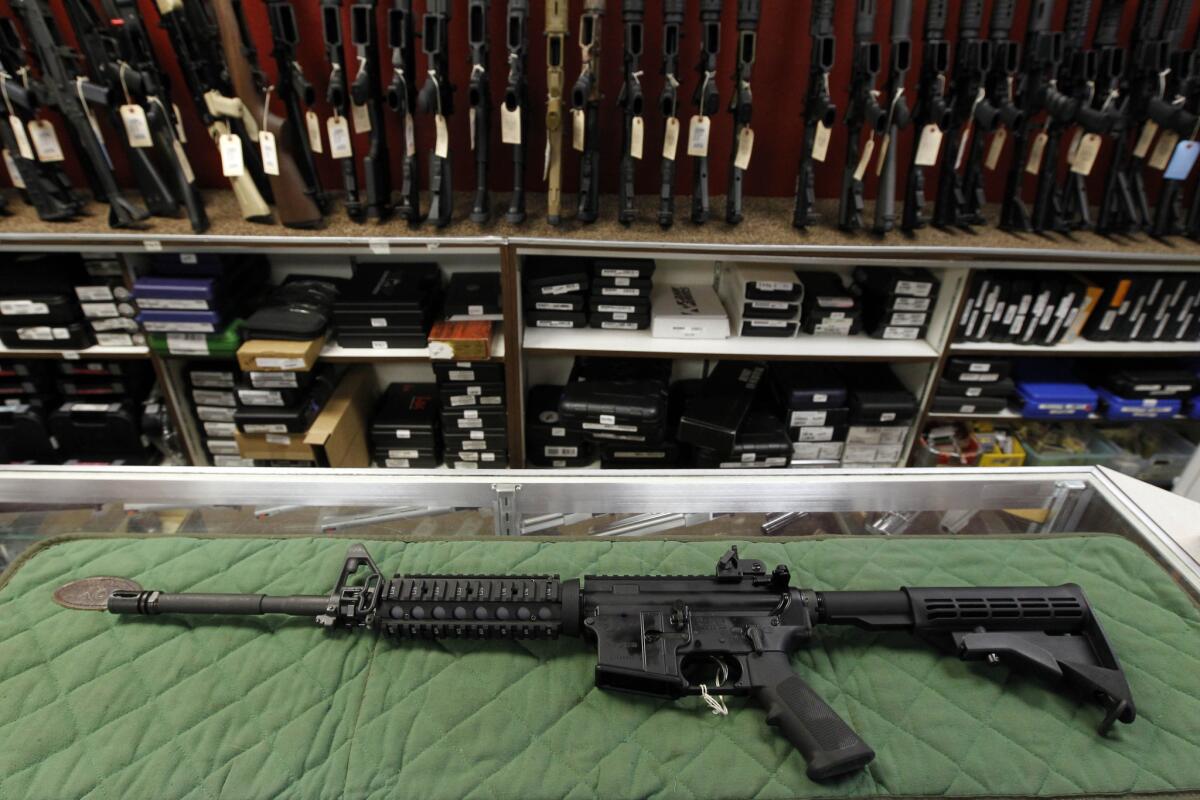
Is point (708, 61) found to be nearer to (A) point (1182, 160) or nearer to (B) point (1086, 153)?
(B) point (1086, 153)

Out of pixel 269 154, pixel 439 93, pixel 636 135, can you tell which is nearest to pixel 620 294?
pixel 636 135

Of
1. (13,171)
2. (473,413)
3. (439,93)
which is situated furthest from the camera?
(473,413)

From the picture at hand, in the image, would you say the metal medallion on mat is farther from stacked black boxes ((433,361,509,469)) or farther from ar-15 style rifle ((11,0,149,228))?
ar-15 style rifle ((11,0,149,228))

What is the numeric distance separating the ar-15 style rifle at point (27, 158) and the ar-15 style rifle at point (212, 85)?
44 centimetres

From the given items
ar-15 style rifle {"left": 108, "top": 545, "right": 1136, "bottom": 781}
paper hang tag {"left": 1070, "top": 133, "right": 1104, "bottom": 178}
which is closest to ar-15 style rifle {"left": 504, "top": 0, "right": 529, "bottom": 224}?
ar-15 style rifle {"left": 108, "top": 545, "right": 1136, "bottom": 781}

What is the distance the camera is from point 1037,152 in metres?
2.27

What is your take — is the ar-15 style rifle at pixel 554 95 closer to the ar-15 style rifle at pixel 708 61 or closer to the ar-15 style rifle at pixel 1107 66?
the ar-15 style rifle at pixel 708 61

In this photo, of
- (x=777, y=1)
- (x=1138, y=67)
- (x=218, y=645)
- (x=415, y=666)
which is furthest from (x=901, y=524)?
(x=1138, y=67)

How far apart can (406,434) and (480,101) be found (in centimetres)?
122

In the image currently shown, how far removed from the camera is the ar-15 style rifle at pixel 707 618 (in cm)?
94

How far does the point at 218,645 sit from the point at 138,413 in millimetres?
1891

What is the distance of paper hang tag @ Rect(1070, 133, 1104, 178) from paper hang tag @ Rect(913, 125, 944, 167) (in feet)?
1.63

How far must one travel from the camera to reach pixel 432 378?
2.80m

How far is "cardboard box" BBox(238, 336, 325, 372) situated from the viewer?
219 cm
